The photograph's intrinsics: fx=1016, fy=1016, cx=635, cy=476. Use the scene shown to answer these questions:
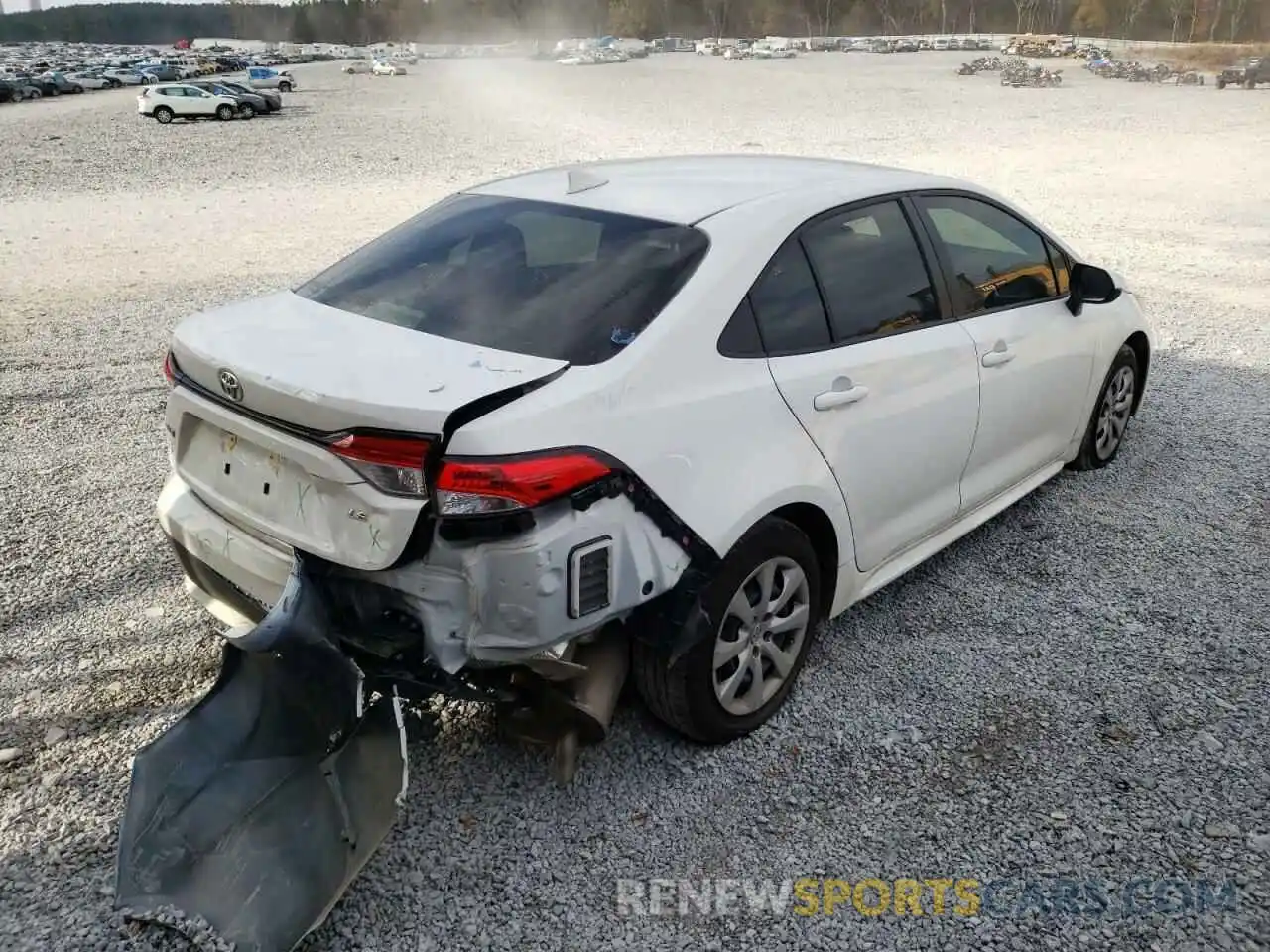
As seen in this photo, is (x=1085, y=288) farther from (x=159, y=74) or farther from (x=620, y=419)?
(x=159, y=74)

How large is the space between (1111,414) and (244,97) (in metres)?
35.1

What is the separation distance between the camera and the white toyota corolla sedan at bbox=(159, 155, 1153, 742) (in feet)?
8.19

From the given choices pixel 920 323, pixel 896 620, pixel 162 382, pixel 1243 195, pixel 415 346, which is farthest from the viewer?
pixel 1243 195

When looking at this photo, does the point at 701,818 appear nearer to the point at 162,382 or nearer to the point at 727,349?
the point at 727,349

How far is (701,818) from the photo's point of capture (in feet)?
9.64

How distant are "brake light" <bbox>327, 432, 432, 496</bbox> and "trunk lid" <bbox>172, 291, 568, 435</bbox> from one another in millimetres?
32

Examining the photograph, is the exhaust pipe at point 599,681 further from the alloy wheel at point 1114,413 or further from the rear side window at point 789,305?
the alloy wheel at point 1114,413

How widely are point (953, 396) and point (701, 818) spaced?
1770 mm

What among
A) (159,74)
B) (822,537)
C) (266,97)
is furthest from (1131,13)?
(822,537)

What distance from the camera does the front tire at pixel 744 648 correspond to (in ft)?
9.59

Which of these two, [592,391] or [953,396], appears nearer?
[592,391]

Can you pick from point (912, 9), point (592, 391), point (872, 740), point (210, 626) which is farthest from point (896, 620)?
point (912, 9)

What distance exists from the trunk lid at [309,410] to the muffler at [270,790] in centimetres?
24

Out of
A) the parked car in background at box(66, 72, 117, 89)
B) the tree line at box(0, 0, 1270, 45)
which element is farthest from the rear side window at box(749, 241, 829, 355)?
the tree line at box(0, 0, 1270, 45)
